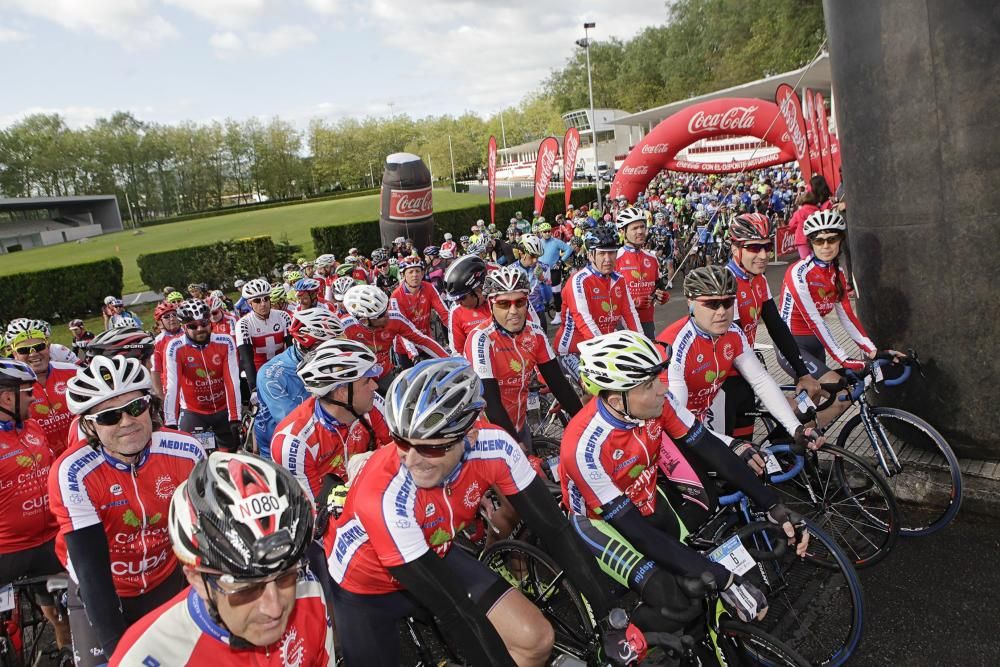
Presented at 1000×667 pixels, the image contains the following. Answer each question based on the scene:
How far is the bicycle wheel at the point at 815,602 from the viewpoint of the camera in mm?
3393

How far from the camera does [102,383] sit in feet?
10.6

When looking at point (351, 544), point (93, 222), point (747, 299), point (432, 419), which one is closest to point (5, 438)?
point (351, 544)

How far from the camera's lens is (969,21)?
4.43m

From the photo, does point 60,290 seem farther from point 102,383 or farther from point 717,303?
point 717,303

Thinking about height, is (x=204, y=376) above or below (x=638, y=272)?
below

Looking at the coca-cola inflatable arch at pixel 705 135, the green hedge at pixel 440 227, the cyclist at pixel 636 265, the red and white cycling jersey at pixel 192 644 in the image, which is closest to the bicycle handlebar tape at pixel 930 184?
the cyclist at pixel 636 265

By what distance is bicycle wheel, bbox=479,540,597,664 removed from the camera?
138 inches

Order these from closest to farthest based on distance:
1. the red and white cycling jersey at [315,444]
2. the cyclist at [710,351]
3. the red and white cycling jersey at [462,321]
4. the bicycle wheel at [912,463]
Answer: the red and white cycling jersey at [315,444]
the cyclist at [710,351]
the bicycle wheel at [912,463]
the red and white cycling jersey at [462,321]

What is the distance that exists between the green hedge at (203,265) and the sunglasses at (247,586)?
2999 cm

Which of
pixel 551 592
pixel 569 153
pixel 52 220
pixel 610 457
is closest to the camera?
pixel 610 457

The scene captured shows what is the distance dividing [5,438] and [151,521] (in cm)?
168

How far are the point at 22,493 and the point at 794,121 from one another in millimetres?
15440

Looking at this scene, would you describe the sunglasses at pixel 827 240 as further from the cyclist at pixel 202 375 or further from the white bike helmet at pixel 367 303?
the cyclist at pixel 202 375

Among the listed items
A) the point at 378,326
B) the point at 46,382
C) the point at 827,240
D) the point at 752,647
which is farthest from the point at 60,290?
the point at 752,647
